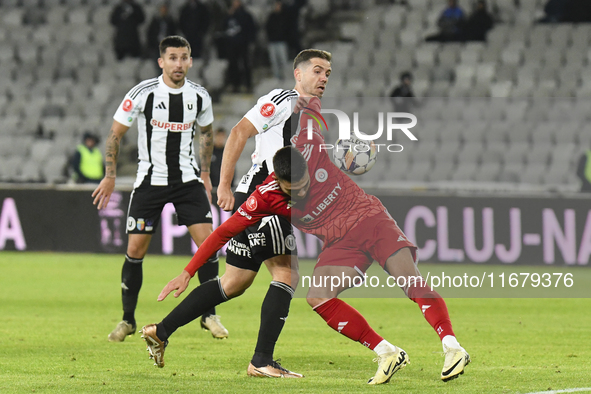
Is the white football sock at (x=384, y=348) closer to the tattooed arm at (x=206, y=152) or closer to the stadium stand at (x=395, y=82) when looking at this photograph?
the tattooed arm at (x=206, y=152)

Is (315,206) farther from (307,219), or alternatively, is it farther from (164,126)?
(164,126)

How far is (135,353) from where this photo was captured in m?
5.58

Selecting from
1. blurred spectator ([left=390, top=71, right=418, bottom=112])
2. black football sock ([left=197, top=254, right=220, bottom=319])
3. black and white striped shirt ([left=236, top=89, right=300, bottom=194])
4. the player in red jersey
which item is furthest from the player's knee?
blurred spectator ([left=390, top=71, right=418, bottom=112])

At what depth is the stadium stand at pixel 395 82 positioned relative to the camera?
1313 cm

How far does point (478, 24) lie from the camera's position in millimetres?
15273

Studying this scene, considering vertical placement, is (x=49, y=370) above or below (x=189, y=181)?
below

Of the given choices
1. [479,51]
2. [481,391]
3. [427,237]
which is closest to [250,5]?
[479,51]

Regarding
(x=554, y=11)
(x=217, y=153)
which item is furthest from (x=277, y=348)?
(x=554, y=11)

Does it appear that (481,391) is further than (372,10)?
No

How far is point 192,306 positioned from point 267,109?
1178mm

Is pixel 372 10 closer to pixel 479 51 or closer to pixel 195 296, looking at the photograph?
pixel 479 51

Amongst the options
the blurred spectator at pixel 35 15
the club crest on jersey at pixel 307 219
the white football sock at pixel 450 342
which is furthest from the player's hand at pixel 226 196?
the blurred spectator at pixel 35 15

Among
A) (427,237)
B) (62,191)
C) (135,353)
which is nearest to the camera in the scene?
(135,353)

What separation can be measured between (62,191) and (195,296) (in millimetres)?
8127
